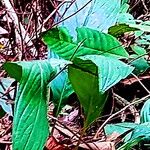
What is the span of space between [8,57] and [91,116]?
529mm

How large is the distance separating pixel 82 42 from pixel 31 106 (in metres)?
0.20

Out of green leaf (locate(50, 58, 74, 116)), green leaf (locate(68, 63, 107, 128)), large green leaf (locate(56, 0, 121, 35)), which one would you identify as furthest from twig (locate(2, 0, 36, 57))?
green leaf (locate(68, 63, 107, 128))

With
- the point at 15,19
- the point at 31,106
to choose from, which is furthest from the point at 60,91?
the point at 15,19

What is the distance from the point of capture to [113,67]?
0.71m

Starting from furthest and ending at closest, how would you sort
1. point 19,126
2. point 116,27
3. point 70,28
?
point 70,28 → point 116,27 → point 19,126

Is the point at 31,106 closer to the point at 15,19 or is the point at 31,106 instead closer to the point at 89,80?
the point at 89,80

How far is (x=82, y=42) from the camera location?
848 mm

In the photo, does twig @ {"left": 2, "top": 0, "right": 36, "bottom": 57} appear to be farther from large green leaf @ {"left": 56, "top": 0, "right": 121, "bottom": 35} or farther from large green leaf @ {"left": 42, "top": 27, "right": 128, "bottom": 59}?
large green leaf @ {"left": 42, "top": 27, "right": 128, "bottom": 59}

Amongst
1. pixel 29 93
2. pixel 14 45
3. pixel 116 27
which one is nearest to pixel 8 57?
pixel 14 45

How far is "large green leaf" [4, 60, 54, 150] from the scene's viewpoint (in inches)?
27.4

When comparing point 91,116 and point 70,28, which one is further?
point 70,28

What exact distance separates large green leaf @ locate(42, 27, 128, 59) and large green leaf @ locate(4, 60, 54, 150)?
133mm

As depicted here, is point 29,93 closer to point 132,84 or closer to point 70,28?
point 70,28

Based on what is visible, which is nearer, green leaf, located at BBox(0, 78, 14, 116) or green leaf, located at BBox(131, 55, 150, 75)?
green leaf, located at BBox(0, 78, 14, 116)
